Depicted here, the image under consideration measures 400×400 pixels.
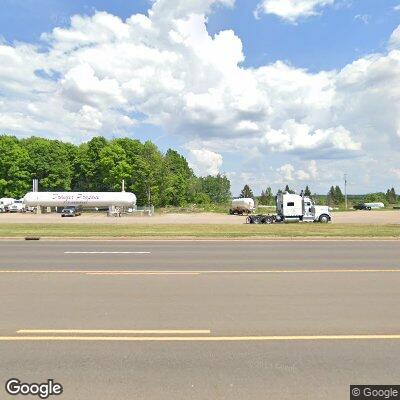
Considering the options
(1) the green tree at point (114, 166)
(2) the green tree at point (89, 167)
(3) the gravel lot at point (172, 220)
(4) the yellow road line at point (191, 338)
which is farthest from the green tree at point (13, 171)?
(4) the yellow road line at point (191, 338)

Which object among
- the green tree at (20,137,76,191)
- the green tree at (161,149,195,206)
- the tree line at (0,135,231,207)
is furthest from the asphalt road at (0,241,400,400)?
the green tree at (20,137,76,191)

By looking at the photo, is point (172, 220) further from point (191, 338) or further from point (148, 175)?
point (191, 338)

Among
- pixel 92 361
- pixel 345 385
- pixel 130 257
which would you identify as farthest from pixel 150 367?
pixel 130 257

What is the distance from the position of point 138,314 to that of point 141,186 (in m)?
76.3

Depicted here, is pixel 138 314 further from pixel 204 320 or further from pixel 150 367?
pixel 150 367

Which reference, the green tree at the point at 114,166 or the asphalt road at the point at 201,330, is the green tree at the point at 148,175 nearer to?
the green tree at the point at 114,166

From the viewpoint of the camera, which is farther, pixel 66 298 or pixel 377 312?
pixel 66 298

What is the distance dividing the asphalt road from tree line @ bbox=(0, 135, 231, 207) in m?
70.9

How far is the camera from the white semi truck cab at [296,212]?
40062 mm

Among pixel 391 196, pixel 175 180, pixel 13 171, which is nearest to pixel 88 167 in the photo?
pixel 13 171

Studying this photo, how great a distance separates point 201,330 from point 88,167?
85.6m

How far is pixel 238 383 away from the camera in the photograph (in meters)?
4.02

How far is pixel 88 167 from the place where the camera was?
86.8 m

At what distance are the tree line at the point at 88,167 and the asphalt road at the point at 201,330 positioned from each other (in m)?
70.9
